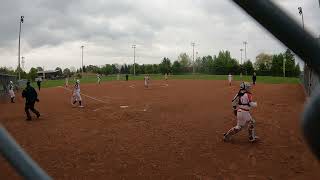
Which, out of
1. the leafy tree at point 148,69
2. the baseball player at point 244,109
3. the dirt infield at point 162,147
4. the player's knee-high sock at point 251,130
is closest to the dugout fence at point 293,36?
the dirt infield at point 162,147

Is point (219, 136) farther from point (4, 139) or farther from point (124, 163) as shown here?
point (4, 139)

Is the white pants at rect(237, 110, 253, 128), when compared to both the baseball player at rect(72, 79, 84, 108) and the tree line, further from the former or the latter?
the tree line

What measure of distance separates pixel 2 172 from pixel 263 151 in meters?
6.84

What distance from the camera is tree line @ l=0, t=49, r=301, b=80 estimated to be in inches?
3669

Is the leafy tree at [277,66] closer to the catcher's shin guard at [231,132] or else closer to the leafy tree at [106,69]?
the leafy tree at [106,69]

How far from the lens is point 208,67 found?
118125mm

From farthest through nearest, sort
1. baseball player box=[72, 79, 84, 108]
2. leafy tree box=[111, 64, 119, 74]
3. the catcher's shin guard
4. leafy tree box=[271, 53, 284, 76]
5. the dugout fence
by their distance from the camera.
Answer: leafy tree box=[111, 64, 119, 74] < leafy tree box=[271, 53, 284, 76] < baseball player box=[72, 79, 84, 108] < the catcher's shin guard < the dugout fence

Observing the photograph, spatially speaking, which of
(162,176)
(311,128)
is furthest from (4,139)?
(162,176)

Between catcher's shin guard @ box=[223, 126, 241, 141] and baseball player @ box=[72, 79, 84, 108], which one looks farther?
baseball player @ box=[72, 79, 84, 108]

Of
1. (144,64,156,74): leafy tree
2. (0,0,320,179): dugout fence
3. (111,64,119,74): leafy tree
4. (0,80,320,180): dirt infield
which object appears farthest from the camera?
(111,64,119,74): leafy tree

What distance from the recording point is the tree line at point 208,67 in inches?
3669

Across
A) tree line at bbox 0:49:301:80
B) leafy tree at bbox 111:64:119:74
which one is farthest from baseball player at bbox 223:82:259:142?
leafy tree at bbox 111:64:119:74

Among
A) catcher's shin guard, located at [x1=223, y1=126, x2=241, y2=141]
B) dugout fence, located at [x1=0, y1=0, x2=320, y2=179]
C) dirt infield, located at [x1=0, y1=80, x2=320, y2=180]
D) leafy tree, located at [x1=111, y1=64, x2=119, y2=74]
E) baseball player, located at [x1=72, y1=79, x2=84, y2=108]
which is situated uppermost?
leafy tree, located at [x1=111, y1=64, x2=119, y2=74]

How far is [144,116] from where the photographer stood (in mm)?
21797
